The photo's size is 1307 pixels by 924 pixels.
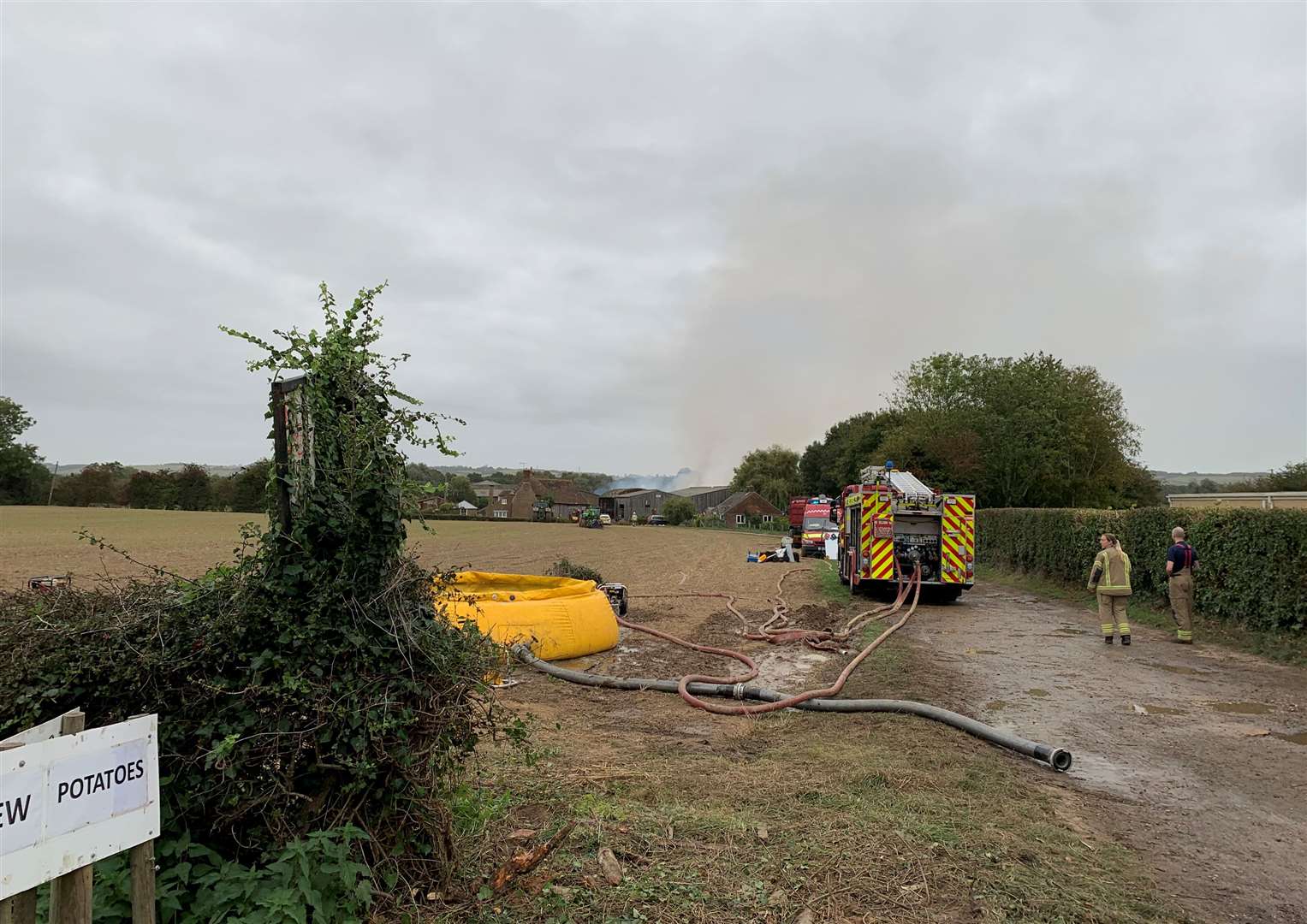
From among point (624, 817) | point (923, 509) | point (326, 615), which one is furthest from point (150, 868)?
point (923, 509)

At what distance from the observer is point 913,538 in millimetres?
16156

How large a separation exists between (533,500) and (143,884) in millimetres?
109305

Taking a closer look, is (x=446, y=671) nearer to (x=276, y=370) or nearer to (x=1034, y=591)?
(x=276, y=370)

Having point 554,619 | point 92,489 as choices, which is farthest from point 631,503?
point 554,619

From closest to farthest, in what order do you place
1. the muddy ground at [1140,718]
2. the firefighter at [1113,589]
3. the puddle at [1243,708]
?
1. the muddy ground at [1140,718]
2. the puddle at [1243,708]
3. the firefighter at [1113,589]

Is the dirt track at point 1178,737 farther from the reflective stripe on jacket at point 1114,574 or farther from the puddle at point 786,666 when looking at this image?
the puddle at point 786,666

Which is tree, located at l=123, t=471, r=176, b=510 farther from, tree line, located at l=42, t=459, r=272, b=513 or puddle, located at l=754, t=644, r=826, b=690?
puddle, located at l=754, t=644, r=826, b=690

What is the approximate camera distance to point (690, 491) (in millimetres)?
128500

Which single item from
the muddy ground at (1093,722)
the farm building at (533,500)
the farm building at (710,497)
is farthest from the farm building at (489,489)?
the muddy ground at (1093,722)

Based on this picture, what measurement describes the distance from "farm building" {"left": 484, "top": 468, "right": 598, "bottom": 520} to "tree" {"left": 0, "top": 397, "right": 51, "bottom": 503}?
167ft

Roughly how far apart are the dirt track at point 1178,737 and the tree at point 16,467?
8444cm

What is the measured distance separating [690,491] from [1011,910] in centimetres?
Answer: 12527

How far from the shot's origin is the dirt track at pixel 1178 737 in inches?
158

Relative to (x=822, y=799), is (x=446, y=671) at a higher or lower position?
higher
